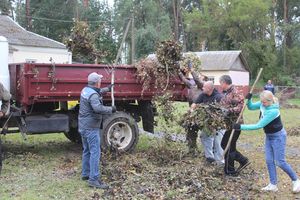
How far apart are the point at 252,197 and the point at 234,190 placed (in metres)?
0.39

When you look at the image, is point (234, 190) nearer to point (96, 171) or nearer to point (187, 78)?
point (96, 171)

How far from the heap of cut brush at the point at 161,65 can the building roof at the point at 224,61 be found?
37.6m

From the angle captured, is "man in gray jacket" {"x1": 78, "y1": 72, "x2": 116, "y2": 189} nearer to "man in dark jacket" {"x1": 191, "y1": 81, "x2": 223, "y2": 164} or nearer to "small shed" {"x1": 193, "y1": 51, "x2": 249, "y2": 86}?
"man in dark jacket" {"x1": 191, "y1": 81, "x2": 223, "y2": 164}

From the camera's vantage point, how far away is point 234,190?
284 inches

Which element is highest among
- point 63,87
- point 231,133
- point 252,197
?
point 63,87

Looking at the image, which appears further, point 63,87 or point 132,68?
point 132,68

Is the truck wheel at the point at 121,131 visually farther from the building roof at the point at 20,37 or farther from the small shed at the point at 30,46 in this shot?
the building roof at the point at 20,37

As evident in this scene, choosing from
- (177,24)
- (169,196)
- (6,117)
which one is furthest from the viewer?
(177,24)

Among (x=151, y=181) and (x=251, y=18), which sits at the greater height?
(x=251, y=18)

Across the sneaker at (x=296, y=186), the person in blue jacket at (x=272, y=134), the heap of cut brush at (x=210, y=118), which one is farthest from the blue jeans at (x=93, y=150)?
the sneaker at (x=296, y=186)

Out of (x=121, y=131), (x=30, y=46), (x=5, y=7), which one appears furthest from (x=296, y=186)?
(x=5, y=7)

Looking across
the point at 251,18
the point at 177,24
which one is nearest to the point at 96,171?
the point at 251,18

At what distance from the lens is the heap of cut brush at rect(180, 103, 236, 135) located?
8203 mm

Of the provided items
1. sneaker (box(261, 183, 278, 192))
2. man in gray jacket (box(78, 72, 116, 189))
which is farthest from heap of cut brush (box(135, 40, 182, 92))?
sneaker (box(261, 183, 278, 192))
